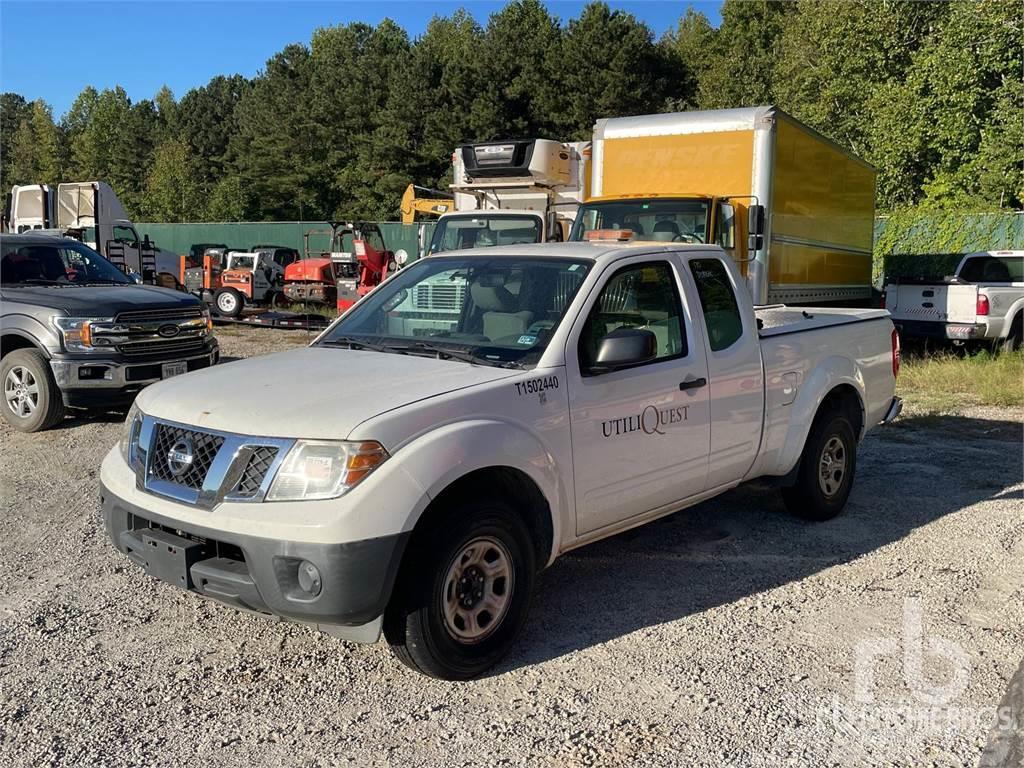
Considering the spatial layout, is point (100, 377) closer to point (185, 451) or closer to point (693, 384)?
point (185, 451)

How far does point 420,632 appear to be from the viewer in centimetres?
358

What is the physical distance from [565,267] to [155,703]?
9.07ft

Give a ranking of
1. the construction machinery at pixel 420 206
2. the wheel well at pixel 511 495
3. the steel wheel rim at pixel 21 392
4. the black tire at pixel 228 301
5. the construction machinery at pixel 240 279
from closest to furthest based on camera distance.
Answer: the wheel well at pixel 511 495 → the steel wheel rim at pixel 21 392 → the construction machinery at pixel 420 206 → the black tire at pixel 228 301 → the construction machinery at pixel 240 279

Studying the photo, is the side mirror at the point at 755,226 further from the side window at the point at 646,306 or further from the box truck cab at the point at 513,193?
the side window at the point at 646,306

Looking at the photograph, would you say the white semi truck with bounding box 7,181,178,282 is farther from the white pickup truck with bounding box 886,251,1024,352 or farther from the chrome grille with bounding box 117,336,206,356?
the white pickup truck with bounding box 886,251,1024,352

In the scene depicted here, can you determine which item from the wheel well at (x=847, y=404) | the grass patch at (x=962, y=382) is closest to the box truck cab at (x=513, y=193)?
the grass patch at (x=962, y=382)

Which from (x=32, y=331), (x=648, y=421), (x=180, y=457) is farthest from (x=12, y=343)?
(x=648, y=421)

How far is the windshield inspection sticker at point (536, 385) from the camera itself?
394 centimetres

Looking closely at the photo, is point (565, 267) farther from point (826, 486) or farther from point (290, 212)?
point (290, 212)

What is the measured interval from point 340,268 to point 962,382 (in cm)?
1582

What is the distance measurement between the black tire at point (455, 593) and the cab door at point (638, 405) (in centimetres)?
49

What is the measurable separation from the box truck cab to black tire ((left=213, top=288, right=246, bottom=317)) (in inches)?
421

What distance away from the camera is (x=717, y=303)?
5.18m

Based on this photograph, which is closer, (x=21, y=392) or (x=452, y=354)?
(x=452, y=354)
